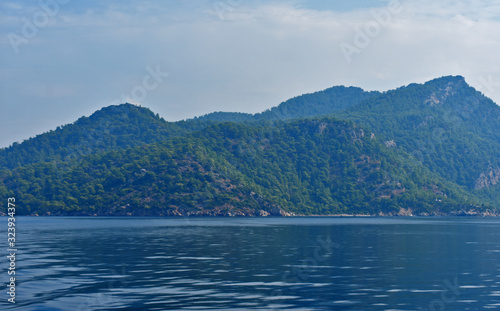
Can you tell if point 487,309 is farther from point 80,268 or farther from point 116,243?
point 116,243

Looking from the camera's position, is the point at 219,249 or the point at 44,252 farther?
the point at 219,249

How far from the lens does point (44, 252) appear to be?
266 ft

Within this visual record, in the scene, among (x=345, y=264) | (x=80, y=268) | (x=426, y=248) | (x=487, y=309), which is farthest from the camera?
(x=426, y=248)

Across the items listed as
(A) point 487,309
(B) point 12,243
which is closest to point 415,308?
(A) point 487,309

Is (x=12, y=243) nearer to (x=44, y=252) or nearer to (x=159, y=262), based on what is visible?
(x=44, y=252)

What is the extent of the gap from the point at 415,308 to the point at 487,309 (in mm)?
5396

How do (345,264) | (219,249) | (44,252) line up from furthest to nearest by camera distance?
(219,249) → (44,252) → (345,264)

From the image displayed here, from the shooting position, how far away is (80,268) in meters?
63.0

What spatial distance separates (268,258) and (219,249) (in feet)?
48.1

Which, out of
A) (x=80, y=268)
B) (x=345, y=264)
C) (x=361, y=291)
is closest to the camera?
(x=361, y=291)

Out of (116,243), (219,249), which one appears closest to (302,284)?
(219,249)

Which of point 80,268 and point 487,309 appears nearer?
point 487,309

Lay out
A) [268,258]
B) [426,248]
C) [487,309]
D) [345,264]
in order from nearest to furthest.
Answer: [487,309] → [345,264] → [268,258] → [426,248]

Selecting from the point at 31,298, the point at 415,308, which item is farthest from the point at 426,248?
the point at 31,298
